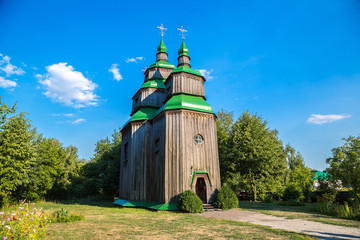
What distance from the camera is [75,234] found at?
7867 mm

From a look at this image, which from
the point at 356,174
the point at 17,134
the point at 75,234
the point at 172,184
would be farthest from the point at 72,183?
the point at 356,174

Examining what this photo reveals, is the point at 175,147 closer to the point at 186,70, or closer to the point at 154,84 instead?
the point at 186,70

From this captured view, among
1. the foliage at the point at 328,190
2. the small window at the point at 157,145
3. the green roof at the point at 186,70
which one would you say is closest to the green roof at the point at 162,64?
the green roof at the point at 186,70

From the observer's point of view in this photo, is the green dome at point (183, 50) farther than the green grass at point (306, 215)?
Yes

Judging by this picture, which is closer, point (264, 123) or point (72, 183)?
point (264, 123)

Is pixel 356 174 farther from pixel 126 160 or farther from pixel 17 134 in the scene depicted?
pixel 17 134

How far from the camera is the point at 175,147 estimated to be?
15.4m

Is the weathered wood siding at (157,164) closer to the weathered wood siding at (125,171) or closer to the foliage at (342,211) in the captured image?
the weathered wood siding at (125,171)

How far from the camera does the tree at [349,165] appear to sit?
1398 centimetres

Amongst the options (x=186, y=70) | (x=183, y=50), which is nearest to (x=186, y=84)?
(x=186, y=70)

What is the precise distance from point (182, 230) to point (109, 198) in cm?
2300

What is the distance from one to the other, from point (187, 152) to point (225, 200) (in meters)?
4.19

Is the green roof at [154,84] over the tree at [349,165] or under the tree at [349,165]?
over

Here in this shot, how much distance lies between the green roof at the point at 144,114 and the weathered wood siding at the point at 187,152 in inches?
142
